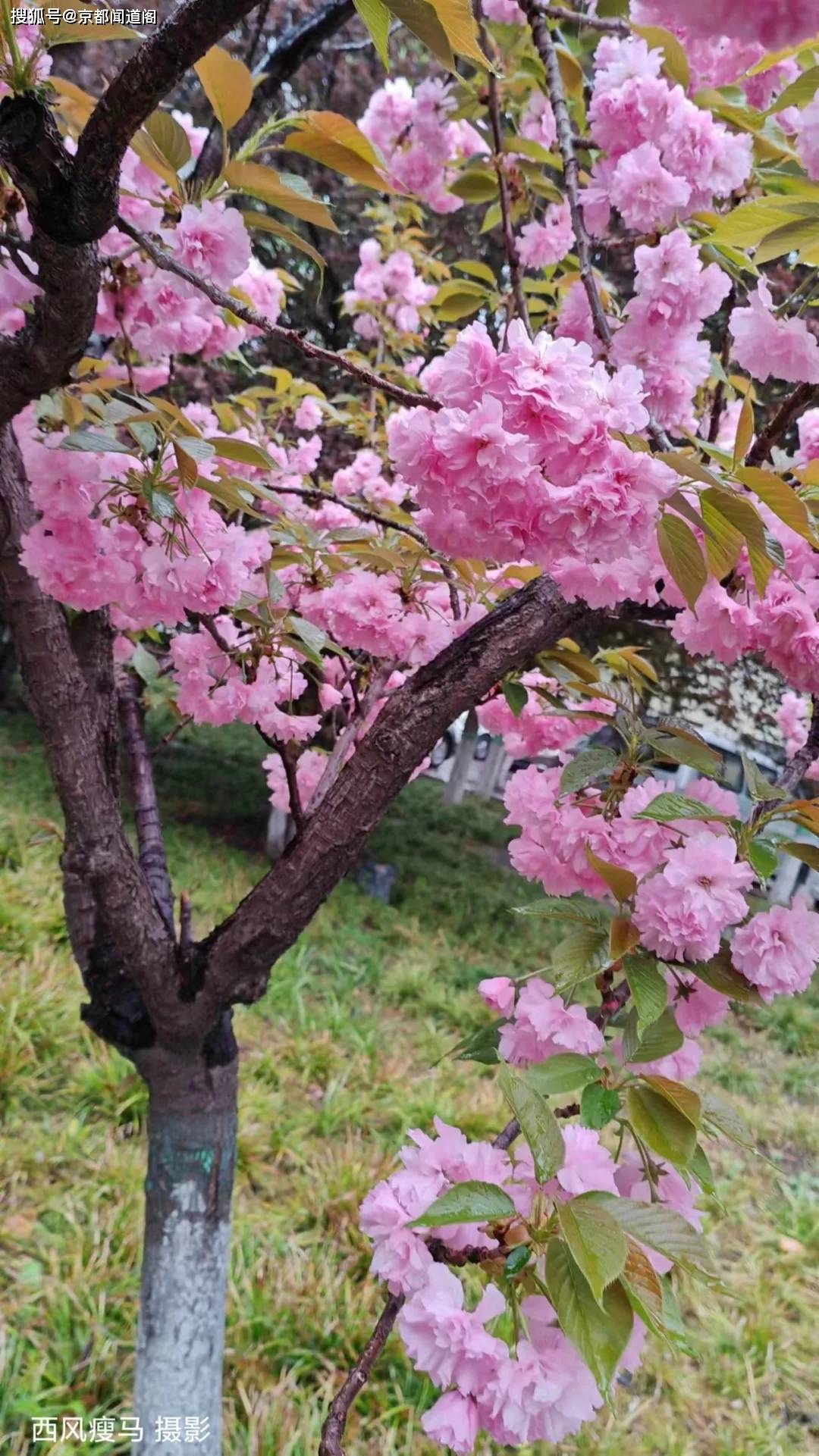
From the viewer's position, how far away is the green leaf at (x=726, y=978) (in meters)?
0.69

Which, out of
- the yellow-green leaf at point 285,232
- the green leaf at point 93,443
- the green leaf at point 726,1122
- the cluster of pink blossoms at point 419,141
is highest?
the cluster of pink blossoms at point 419,141

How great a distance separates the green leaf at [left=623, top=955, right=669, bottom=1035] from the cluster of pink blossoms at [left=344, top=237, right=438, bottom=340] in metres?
2.03

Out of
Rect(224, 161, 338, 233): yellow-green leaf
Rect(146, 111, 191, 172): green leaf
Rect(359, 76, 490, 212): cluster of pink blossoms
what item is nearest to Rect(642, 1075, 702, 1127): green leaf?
Rect(224, 161, 338, 233): yellow-green leaf

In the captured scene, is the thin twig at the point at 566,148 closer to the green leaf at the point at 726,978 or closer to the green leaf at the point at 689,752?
the green leaf at the point at 689,752

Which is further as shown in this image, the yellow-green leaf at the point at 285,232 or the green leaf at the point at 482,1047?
the green leaf at the point at 482,1047

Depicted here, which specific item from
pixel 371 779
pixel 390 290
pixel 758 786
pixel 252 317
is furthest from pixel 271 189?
pixel 390 290

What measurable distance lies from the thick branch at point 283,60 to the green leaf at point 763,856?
104cm

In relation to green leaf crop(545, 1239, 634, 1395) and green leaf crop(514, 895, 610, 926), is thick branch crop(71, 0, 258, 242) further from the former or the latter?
green leaf crop(545, 1239, 634, 1395)

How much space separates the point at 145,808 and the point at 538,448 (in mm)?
940

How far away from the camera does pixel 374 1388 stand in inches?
65.2

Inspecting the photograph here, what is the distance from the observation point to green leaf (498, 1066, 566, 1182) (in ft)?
1.80

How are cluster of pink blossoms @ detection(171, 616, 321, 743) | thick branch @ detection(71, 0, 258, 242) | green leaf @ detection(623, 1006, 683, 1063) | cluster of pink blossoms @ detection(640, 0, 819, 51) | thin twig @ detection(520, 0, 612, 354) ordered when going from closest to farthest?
cluster of pink blossoms @ detection(640, 0, 819, 51) < thick branch @ detection(71, 0, 258, 242) < green leaf @ detection(623, 1006, 683, 1063) < thin twig @ detection(520, 0, 612, 354) < cluster of pink blossoms @ detection(171, 616, 321, 743)

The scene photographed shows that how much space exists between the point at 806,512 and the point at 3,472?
743mm

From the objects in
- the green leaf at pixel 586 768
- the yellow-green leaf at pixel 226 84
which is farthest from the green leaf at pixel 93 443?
the green leaf at pixel 586 768
